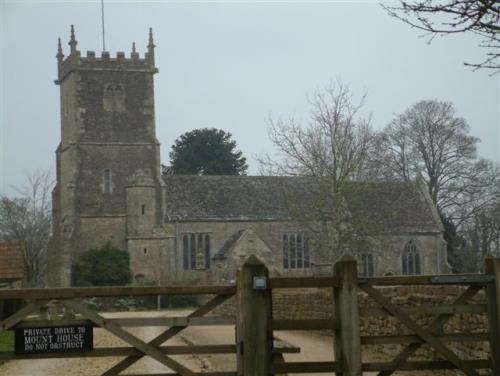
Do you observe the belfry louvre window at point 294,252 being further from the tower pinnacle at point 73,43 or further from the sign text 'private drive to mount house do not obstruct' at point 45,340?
the sign text 'private drive to mount house do not obstruct' at point 45,340

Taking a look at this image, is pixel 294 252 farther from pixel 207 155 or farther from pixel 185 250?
pixel 207 155

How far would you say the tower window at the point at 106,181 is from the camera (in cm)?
6109

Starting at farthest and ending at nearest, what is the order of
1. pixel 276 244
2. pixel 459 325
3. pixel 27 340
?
pixel 276 244 < pixel 459 325 < pixel 27 340

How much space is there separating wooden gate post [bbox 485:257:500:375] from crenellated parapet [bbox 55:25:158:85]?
5539cm

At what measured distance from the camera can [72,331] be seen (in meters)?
8.64

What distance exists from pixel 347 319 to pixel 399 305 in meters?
6.95

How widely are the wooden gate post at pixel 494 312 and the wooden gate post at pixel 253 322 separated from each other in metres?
2.29

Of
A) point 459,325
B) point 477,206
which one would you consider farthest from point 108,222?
point 459,325

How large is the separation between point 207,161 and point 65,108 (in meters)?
19.1

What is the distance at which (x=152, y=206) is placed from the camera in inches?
2363

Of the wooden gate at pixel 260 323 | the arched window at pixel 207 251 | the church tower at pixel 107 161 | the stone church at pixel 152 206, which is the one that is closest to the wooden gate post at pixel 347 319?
the wooden gate at pixel 260 323

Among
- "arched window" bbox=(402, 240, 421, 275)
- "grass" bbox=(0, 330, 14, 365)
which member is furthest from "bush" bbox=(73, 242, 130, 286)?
"grass" bbox=(0, 330, 14, 365)

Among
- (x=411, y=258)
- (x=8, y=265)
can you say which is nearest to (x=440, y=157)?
(x=411, y=258)

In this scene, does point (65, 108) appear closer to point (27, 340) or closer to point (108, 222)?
point (108, 222)
